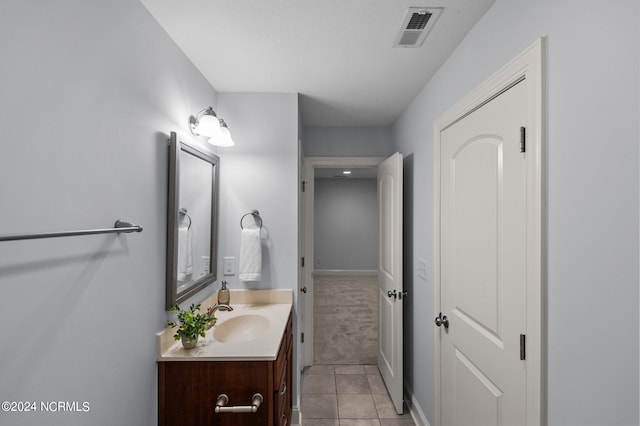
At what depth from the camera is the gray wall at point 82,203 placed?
73 centimetres

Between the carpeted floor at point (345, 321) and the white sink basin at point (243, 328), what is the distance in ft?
4.91

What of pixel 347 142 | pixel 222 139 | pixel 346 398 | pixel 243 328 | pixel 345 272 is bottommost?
pixel 346 398

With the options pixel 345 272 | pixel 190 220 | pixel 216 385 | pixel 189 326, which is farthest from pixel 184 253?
pixel 345 272

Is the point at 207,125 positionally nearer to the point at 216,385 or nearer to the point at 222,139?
the point at 222,139

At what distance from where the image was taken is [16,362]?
72 centimetres

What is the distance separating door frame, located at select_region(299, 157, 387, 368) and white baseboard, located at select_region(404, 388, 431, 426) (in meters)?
1.02

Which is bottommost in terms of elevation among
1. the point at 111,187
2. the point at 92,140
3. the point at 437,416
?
the point at 437,416

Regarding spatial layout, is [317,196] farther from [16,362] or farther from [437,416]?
[16,362]

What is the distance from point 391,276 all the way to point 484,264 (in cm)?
126

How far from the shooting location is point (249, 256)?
6.89 feet

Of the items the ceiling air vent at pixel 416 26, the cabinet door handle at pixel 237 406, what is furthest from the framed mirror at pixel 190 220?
the ceiling air vent at pixel 416 26

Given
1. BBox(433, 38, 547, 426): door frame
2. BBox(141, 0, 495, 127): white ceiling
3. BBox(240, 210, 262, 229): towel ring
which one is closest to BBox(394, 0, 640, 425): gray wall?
BBox(433, 38, 547, 426): door frame

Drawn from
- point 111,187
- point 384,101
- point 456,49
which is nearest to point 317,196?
point 384,101

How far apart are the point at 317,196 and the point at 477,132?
589 centimetres
